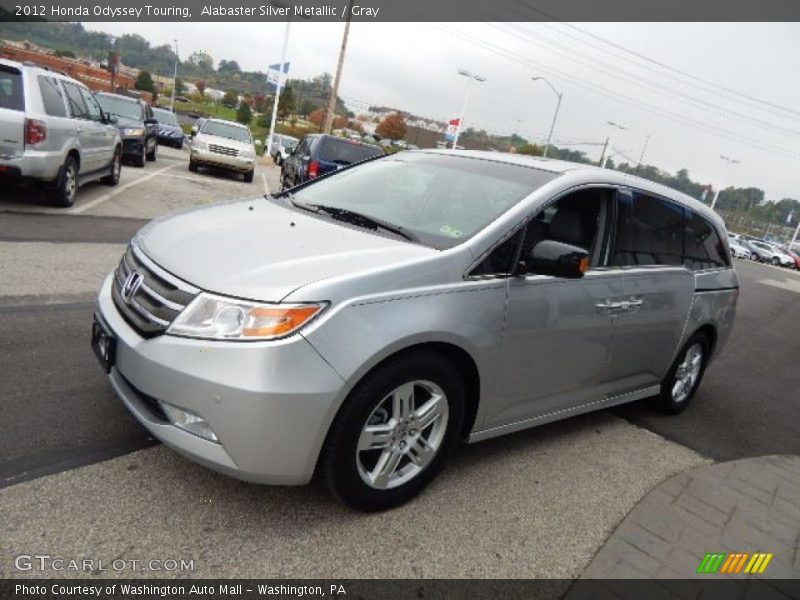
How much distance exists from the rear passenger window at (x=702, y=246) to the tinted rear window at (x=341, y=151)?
9430 millimetres

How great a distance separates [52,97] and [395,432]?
25.1 feet

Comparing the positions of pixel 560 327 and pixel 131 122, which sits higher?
pixel 560 327

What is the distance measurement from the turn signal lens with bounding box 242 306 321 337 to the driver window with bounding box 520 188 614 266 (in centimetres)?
143

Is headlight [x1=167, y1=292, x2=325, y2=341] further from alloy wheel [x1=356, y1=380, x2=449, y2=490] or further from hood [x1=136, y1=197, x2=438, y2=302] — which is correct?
alloy wheel [x1=356, y1=380, x2=449, y2=490]

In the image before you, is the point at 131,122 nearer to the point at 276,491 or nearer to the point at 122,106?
the point at 122,106

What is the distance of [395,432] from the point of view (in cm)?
274

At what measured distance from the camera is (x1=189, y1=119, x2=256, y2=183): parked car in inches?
659

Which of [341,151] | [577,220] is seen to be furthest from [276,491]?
[341,151]

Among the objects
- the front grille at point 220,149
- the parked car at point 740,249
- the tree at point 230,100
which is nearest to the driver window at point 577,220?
the front grille at point 220,149

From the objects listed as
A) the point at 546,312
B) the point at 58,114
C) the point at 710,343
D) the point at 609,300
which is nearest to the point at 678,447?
the point at 710,343

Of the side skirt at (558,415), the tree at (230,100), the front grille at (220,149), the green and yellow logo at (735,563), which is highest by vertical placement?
the tree at (230,100)

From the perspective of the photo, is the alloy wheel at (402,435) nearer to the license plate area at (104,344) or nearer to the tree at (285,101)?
the license plate area at (104,344)

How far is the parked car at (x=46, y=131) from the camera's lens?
23.9 ft

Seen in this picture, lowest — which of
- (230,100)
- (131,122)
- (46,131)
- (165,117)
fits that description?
(165,117)
